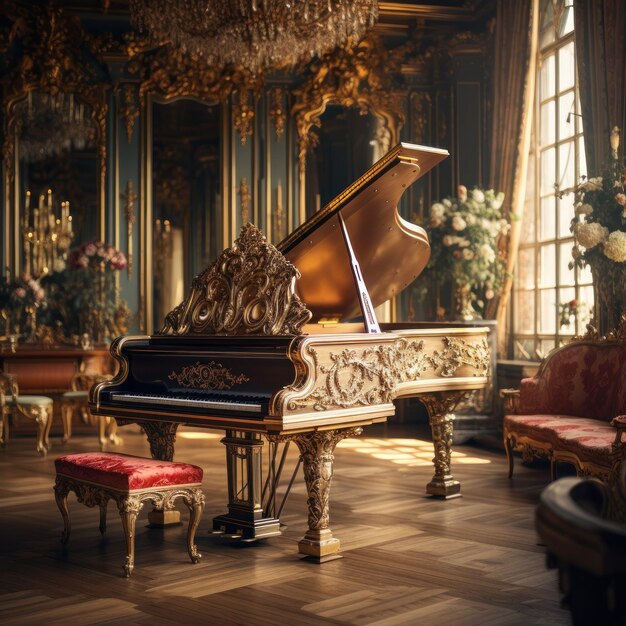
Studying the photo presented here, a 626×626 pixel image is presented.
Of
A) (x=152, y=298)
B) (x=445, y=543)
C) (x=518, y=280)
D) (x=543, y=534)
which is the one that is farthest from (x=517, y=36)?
(x=543, y=534)

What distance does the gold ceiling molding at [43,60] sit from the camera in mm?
8773

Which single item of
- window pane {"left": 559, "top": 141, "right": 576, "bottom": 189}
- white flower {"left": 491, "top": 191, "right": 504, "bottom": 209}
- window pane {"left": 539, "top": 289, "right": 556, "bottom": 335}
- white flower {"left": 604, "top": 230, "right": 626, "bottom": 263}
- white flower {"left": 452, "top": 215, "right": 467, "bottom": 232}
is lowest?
window pane {"left": 539, "top": 289, "right": 556, "bottom": 335}

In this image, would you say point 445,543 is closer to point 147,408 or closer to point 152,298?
point 147,408

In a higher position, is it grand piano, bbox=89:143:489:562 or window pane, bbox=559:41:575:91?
window pane, bbox=559:41:575:91

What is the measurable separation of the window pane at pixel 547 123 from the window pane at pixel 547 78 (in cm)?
9

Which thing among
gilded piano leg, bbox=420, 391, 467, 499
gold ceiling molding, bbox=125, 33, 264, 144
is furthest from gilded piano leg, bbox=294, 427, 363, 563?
gold ceiling molding, bbox=125, 33, 264, 144

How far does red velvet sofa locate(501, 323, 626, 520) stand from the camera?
519 cm

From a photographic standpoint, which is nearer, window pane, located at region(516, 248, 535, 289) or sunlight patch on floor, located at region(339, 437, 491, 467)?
sunlight patch on floor, located at region(339, 437, 491, 467)

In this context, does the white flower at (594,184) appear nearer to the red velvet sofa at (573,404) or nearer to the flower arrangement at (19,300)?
the red velvet sofa at (573,404)

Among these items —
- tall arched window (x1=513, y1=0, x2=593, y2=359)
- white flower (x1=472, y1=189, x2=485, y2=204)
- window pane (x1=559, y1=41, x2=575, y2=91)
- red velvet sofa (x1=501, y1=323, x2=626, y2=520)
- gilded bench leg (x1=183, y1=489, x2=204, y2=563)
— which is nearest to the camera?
gilded bench leg (x1=183, y1=489, x2=204, y2=563)

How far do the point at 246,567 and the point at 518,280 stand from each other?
206 inches

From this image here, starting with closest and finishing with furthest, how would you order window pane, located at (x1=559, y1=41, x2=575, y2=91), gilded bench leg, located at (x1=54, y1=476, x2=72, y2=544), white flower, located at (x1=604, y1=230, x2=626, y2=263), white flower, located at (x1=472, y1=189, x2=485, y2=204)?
gilded bench leg, located at (x1=54, y1=476, x2=72, y2=544), white flower, located at (x1=604, y1=230, x2=626, y2=263), window pane, located at (x1=559, y1=41, x2=575, y2=91), white flower, located at (x1=472, y1=189, x2=485, y2=204)

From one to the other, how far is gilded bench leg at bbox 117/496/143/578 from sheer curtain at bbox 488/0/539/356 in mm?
5072

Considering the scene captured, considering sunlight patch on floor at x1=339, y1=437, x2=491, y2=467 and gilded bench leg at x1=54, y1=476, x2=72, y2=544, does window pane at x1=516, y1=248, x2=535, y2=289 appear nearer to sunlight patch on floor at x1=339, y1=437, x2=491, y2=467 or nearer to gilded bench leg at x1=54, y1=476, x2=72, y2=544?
sunlight patch on floor at x1=339, y1=437, x2=491, y2=467
